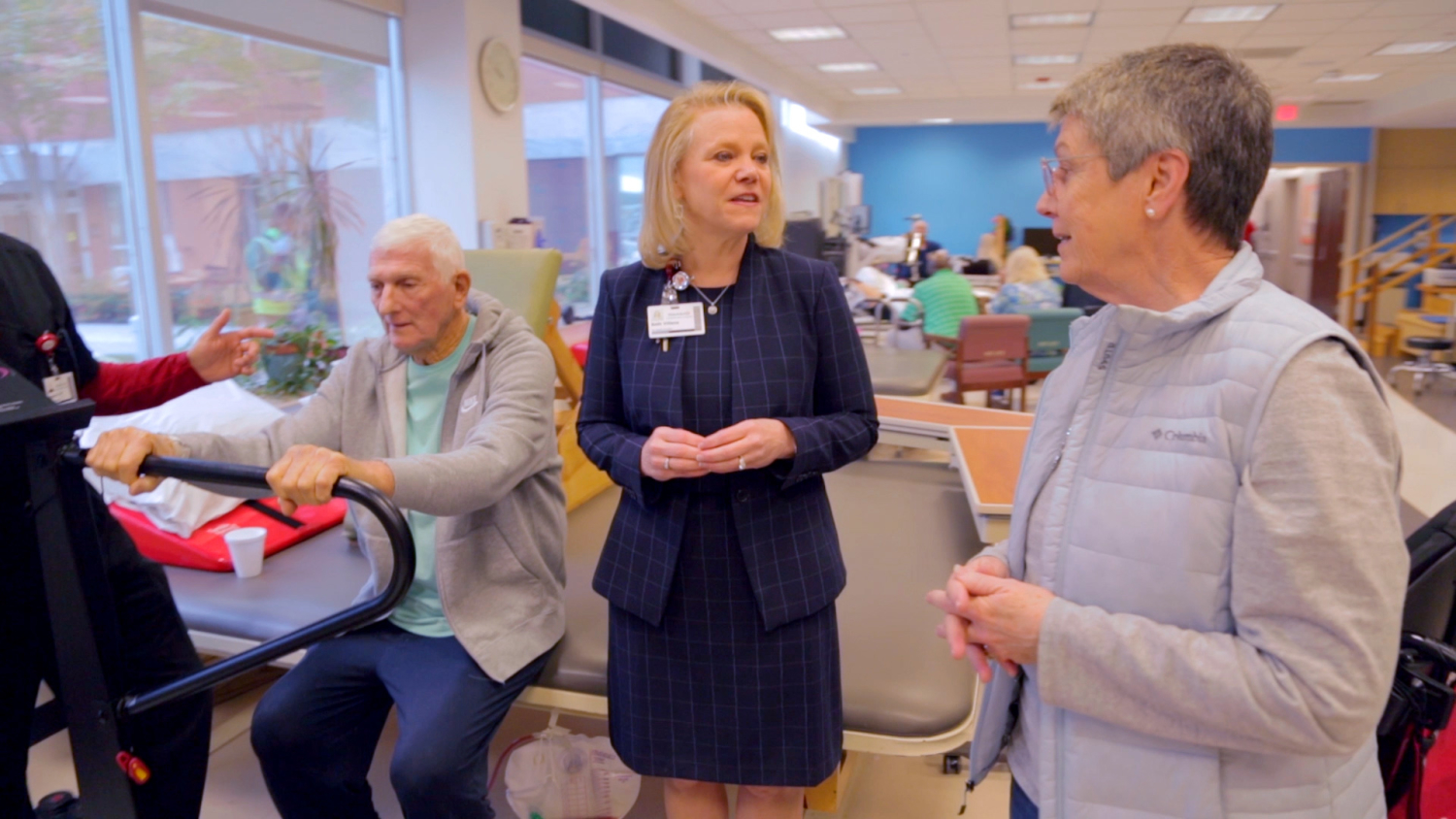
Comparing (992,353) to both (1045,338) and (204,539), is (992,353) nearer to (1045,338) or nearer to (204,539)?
(1045,338)

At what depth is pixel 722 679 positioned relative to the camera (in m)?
1.56

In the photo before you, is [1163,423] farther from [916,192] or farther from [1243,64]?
[916,192]

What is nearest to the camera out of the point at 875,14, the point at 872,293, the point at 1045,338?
the point at 1045,338

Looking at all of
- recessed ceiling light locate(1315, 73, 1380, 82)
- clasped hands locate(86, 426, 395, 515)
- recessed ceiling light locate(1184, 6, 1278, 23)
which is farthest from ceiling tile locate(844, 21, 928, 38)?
clasped hands locate(86, 426, 395, 515)

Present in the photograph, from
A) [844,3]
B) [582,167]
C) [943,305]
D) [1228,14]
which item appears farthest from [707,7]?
[1228,14]

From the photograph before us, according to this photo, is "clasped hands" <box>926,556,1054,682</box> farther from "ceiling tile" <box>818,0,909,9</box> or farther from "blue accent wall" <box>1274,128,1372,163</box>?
"blue accent wall" <box>1274,128,1372,163</box>

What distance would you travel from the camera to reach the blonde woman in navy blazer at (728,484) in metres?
1.52

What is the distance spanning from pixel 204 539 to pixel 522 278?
3.82ft

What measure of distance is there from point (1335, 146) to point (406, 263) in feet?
53.2

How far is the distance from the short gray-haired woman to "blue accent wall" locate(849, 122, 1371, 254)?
1513 cm

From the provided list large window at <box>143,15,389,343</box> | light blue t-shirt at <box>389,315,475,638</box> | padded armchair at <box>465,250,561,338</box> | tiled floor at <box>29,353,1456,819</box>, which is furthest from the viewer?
large window at <box>143,15,389,343</box>

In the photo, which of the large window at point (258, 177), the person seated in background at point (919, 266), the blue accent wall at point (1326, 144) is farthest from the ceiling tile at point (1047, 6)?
the blue accent wall at point (1326, 144)

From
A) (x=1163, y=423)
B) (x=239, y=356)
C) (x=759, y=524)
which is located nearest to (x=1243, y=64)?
(x=1163, y=423)

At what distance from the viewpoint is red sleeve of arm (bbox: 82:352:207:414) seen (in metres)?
1.91
